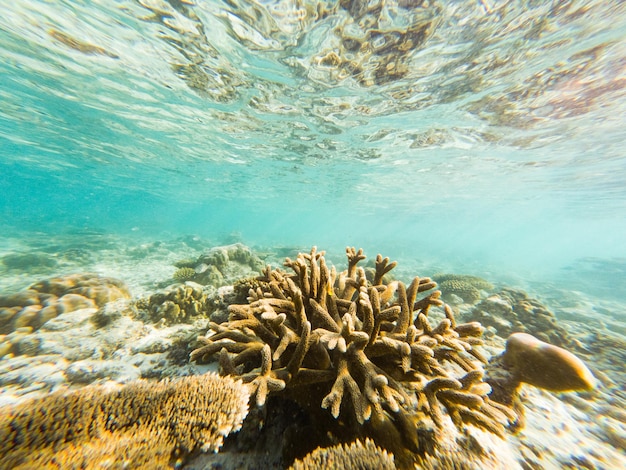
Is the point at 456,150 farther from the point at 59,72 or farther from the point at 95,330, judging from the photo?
the point at 59,72

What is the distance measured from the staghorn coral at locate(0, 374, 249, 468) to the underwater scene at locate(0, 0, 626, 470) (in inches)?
0.6

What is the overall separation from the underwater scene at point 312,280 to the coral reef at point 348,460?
1cm

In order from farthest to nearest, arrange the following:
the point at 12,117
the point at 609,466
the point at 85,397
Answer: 1. the point at 12,117
2. the point at 609,466
3. the point at 85,397

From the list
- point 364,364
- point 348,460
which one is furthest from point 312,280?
point 348,460

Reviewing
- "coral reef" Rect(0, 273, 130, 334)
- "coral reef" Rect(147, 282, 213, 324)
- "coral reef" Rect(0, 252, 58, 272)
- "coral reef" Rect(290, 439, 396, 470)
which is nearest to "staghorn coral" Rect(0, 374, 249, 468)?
"coral reef" Rect(290, 439, 396, 470)

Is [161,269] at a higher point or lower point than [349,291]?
lower

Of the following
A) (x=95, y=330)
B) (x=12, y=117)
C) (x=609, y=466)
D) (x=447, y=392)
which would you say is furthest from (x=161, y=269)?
(x=12, y=117)

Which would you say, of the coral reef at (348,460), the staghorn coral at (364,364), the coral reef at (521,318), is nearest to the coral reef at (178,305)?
the staghorn coral at (364,364)

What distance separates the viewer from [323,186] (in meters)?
31.7

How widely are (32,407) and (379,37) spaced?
10.6 meters

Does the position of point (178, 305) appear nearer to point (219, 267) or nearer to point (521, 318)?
point (219, 267)

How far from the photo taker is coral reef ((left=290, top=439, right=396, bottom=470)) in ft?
4.76

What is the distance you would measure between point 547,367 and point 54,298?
9.12m

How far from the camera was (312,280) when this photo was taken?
2.99 m
